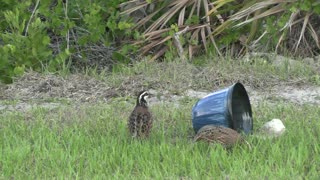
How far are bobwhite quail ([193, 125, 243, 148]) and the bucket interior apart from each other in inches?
21.4

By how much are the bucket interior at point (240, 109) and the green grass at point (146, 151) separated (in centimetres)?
14

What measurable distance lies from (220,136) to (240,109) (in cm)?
102

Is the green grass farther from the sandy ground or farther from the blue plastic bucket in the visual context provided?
the sandy ground

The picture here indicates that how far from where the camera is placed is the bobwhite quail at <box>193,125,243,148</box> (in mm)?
5611

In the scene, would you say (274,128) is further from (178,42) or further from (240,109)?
(178,42)

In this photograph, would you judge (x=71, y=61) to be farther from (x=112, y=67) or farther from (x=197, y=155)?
(x=197, y=155)

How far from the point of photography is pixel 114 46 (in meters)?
9.88

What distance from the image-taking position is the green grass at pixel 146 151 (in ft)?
16.9

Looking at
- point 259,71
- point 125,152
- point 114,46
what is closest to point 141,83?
point 259,71

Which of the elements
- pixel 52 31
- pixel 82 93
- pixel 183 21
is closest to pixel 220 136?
pixel 82 93

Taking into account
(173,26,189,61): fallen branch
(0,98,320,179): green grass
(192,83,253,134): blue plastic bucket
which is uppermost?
(173,26,189,61): fallen branch

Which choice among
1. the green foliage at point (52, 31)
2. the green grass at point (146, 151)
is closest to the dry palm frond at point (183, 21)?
the green foliage at point (52, 31)

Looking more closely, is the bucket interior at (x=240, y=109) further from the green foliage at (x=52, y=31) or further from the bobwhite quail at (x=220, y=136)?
the green foliage at (x=52, y=31)

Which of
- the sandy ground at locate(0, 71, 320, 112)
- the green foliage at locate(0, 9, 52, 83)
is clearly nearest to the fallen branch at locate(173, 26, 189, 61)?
the sandy ground at locate(0, 71, 320, 112)
